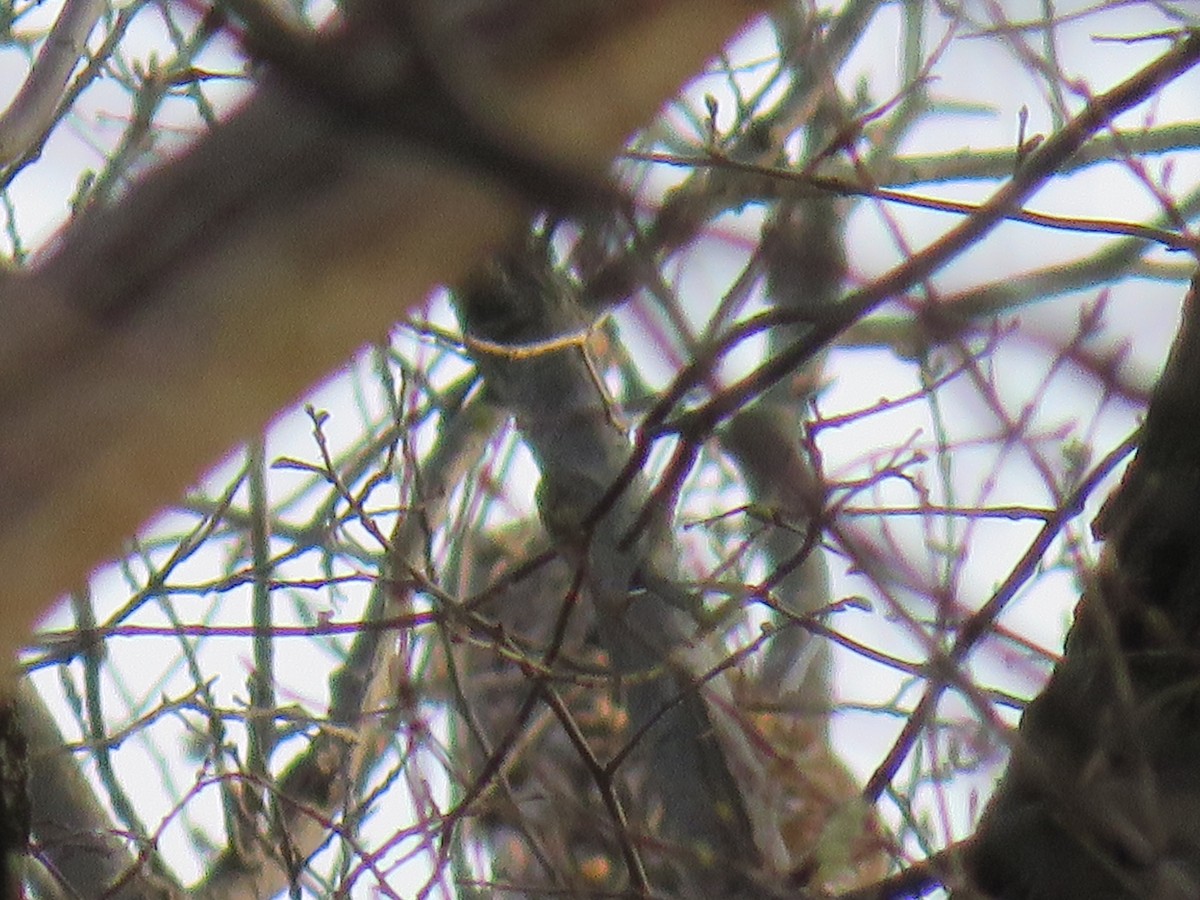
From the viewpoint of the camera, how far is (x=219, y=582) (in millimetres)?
4184

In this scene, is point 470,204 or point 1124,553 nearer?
point 470,204

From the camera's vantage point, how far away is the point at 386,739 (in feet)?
16.1

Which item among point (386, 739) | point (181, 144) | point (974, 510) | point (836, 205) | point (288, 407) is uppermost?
point (836, 205)

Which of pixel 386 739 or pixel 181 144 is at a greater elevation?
pixel 386 739

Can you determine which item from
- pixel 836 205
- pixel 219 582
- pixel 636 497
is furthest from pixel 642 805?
pixel 836 205

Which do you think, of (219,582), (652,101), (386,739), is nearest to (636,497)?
(219,582)

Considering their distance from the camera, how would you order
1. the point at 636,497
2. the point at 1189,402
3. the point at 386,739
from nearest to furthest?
the point at 1189,402, the point at 636,497, the point at 386,739

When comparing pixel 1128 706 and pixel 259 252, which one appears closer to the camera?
pixel 259 252

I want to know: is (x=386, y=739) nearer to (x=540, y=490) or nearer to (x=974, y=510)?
(x=540, y=490)

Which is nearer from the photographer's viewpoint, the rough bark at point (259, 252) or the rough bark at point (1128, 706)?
the rough bark at point (259, 252)

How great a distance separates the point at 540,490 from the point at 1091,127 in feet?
5.35

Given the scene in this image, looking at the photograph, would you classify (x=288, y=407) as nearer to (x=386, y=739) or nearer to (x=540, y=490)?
(x=540, y=490)

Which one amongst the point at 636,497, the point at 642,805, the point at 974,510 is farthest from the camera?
the point at 642,805

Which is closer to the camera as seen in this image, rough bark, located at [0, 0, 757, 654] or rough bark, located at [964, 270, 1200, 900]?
rough bark, located at [0, 0, 757, 654]
